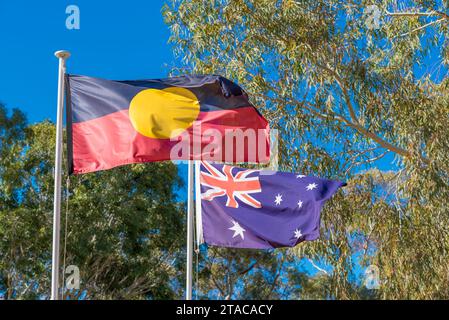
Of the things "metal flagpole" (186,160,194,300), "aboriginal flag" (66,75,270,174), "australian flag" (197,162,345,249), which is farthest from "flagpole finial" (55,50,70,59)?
"australian flag" (197,162,345,249)

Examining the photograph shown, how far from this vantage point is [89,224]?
23.8 meters

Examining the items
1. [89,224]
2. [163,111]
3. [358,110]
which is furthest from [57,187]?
[89,224]

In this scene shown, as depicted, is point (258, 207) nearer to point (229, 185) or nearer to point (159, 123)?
point (229, 185)

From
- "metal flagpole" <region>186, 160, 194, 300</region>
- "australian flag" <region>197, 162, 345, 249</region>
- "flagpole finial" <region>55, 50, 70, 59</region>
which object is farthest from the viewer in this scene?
"australian flag" <region>197, 162, 345, 249</region>

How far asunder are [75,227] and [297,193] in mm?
14015

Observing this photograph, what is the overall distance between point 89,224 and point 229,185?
45.4 ft

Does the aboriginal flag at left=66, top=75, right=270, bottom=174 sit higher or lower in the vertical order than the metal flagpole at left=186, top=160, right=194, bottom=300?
higher

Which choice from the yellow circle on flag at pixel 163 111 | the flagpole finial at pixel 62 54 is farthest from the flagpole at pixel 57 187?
the yellow circle on flag at pixel 163 111

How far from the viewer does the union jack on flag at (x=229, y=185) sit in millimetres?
→ 10547

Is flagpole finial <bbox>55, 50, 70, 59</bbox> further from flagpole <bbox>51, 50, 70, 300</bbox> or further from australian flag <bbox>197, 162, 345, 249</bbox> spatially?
australian flag <bbox>197, 162, 345, 249</bbox>

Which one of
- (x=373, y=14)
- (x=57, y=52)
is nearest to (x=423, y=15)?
(x=373, y=14)

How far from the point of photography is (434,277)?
48.1 feet

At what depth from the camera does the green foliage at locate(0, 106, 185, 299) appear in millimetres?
23578
